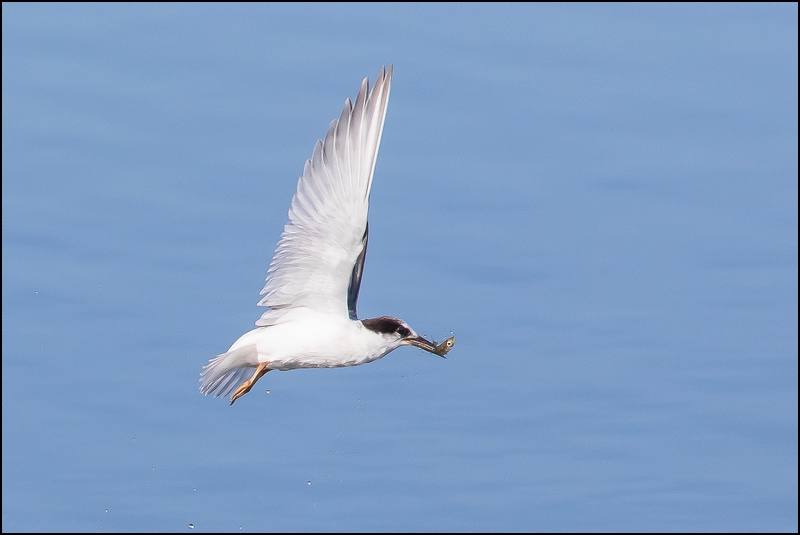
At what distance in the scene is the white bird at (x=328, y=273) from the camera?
34.0 ft

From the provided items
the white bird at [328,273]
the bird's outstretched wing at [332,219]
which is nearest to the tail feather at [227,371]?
the white bird at [328,273]

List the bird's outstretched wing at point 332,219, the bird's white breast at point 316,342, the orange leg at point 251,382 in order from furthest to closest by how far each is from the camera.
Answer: the orange leg at point 251,382
the bird's white breast at point 316,342
the bird's outstretched wing at point 332,219

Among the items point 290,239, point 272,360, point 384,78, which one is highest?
point 384,78

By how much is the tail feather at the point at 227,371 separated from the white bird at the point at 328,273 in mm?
11

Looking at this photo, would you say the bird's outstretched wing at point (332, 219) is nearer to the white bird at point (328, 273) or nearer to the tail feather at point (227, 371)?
the white bird at point (328, 273)

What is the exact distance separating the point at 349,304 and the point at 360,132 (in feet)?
4.80

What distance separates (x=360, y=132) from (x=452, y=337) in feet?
6.05

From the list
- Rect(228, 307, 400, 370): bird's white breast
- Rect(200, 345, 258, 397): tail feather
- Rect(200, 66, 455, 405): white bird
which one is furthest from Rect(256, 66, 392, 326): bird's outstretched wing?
Rect(200, 345, 258, 397): tail feather

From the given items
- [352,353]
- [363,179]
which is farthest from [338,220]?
[352,353]

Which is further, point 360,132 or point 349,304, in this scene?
point 349,304

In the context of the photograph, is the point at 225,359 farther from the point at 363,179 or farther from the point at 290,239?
the point at 363,179

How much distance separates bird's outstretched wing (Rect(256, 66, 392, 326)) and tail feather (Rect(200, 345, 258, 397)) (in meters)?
0.27

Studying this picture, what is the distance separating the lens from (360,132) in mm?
10312

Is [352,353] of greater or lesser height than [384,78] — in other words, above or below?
below
